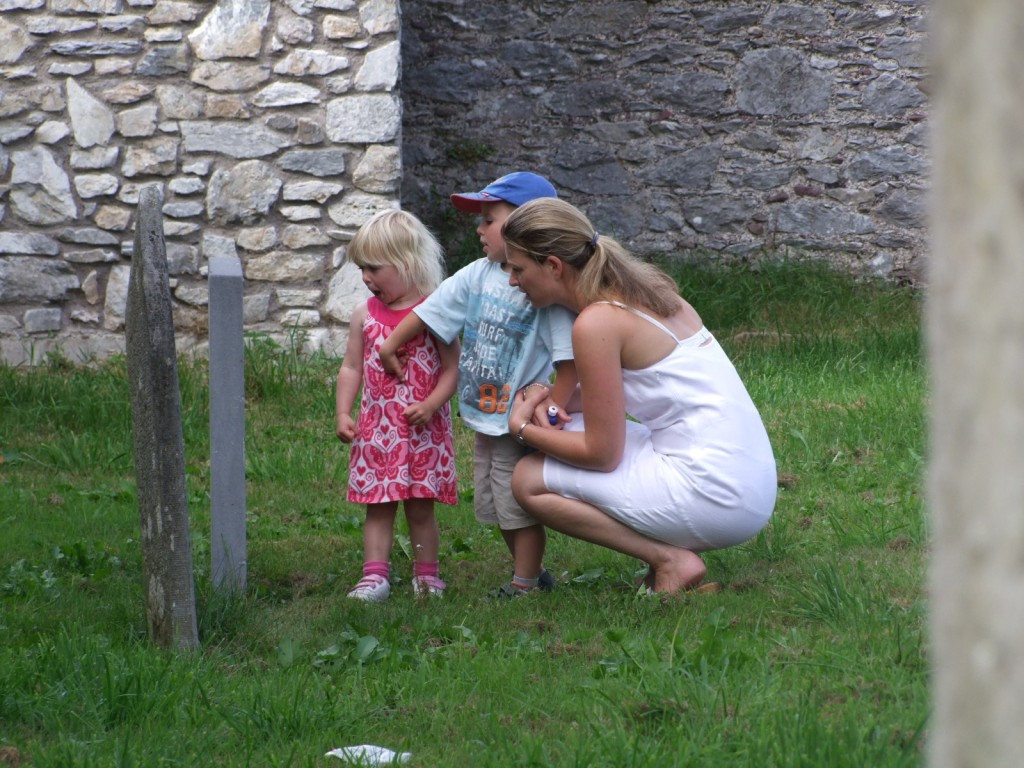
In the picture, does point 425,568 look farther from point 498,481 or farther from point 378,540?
point 498,481

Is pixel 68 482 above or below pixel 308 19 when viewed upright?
below

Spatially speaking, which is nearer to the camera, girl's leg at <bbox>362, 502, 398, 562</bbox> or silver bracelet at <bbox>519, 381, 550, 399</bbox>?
silver bracelet at <bbox>519, 381, 550, 399</bbox>

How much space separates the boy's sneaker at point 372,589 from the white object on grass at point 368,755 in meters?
1.16

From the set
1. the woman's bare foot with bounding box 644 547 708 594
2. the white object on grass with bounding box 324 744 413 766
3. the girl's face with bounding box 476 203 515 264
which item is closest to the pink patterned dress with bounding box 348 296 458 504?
the girl's face with bounding box 476 203 515 264

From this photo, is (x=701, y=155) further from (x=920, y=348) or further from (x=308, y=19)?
(x=308, y=19)

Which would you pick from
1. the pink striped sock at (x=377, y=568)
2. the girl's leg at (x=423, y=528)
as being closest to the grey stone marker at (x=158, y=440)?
the pink striped sock at (x=377, y=568)

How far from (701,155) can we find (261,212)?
3.27 meters

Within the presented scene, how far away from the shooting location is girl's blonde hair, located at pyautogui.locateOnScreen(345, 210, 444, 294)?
3.43m

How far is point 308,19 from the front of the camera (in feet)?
20.3

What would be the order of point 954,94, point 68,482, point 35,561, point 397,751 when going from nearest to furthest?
point 954,94
point 397,751
point 35,561
point 68,482

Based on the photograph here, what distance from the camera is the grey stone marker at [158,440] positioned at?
264cm

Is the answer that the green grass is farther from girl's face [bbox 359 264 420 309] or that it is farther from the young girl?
girl's face [bbox 359 264 420 309]

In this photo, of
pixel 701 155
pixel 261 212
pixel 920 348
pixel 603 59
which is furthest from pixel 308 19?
pixel 920 348

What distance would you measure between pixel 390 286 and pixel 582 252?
0.68 metres
